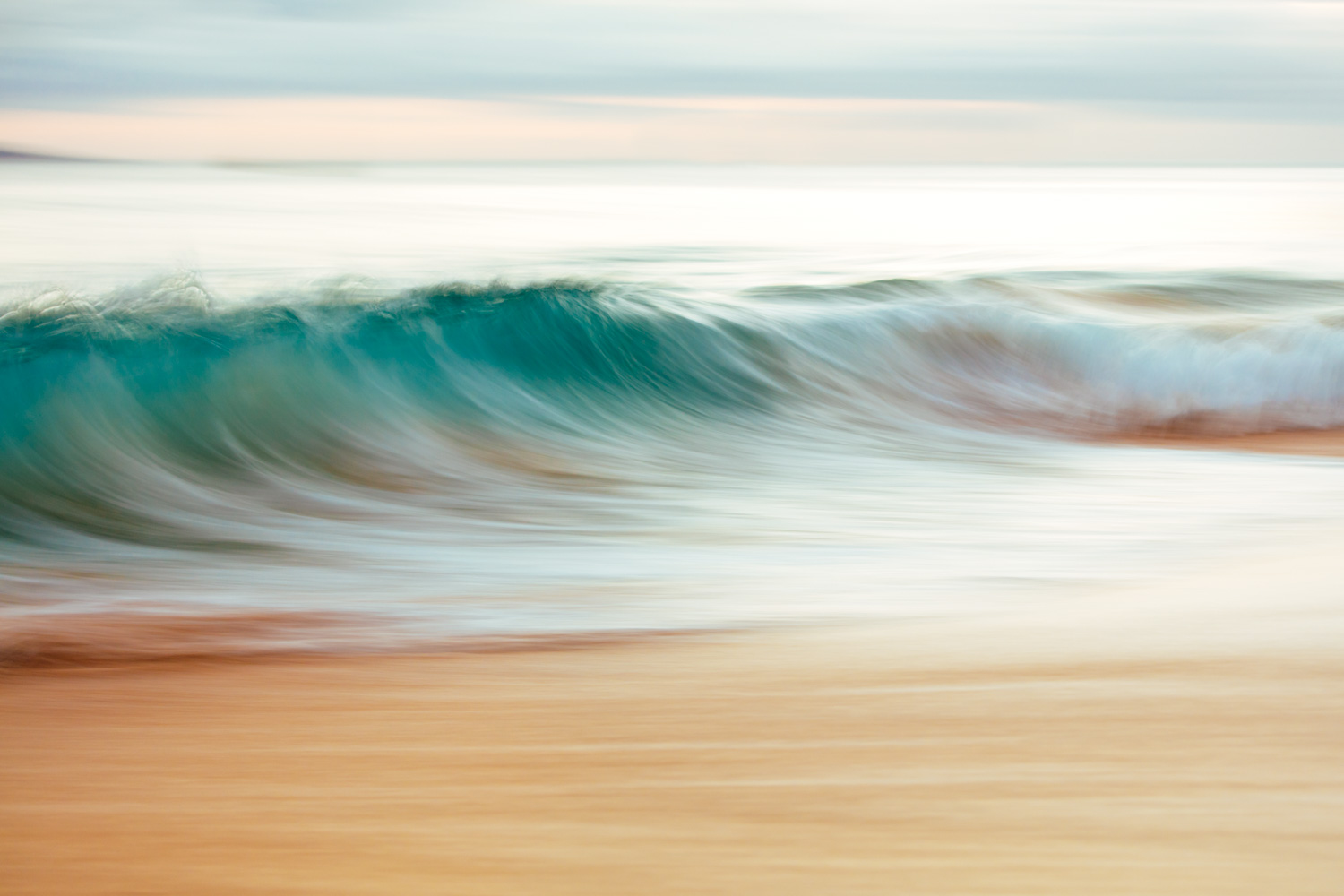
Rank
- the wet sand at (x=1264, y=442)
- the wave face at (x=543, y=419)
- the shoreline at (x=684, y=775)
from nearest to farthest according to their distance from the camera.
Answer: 1. the shoreline at (x=684, y=775)
2. the wave face at (x=543, y=419)
3. the wet sand at (x=1264, y=442)

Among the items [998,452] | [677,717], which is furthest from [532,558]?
[998,452]

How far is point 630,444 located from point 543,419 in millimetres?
541

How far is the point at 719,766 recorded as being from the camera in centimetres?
184

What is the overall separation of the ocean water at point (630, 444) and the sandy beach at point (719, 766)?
383mm

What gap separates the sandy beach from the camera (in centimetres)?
153

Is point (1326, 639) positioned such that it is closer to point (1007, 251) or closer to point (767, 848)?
point (767, 848)

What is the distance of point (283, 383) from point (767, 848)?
423 cm

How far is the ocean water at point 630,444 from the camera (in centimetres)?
307

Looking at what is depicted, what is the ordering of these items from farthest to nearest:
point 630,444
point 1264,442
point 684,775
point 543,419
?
point 1264,442, point 543,419, point 630,444, point 684,775

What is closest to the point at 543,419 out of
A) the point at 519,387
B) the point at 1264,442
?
the point at 519,387

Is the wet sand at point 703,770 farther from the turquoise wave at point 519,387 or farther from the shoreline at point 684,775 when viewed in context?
the turquoise wave at point 519,387

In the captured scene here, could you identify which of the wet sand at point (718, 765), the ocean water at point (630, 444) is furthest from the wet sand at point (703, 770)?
the ocean water at point (630, 444)

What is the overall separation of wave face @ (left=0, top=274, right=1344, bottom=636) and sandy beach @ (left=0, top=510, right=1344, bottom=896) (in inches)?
31.2

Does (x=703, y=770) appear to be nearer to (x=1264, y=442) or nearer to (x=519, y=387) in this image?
(x=519, y=387)
